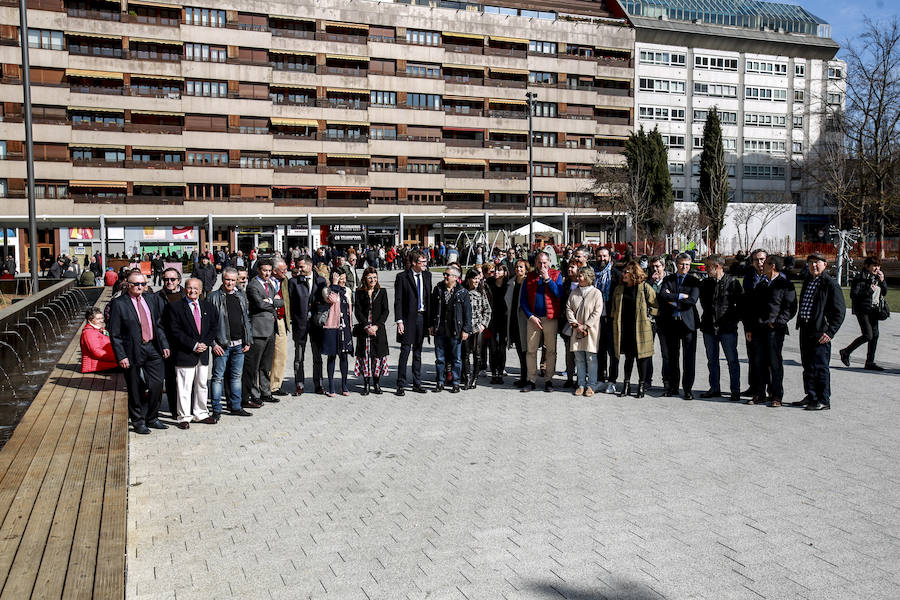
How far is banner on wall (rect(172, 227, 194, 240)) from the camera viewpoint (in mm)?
Result: 59250

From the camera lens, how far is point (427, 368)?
13.3 metres

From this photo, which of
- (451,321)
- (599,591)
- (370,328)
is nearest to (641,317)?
(451,321)

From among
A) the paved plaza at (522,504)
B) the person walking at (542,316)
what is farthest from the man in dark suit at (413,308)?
the person walking at (542,316)

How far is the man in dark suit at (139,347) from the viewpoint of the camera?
837 cm

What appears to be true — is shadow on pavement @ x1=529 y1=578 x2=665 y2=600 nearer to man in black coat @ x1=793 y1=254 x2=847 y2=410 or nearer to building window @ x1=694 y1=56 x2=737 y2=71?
man in black coat @ x1=793 y1=254 x2=847 y2=410

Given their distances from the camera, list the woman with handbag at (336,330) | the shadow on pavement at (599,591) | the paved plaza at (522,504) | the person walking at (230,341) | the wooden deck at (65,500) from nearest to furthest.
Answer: the wooden deck at (65,500) < the shadow on pavement at (599,591) < the paved plaza at (522,504) < the person walking at (230,341) < the woman with handbag at (336,330)

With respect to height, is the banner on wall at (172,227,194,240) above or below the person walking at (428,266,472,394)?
above

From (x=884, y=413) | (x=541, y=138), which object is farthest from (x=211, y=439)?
(x=541, y=138)

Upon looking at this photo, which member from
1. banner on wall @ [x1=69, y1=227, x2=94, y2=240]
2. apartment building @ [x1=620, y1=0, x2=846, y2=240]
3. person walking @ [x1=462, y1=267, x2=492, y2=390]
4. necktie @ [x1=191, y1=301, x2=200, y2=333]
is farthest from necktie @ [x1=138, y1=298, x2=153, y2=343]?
apartment building @ [x1=620, y1=0, x2=846, y2=240]

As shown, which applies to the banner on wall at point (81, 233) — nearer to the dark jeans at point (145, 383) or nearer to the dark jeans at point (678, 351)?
the dark jeans at point (145, 383)

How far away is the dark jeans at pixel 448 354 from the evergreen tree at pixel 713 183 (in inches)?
2054

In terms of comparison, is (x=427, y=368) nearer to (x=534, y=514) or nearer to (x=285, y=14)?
(x=534, y=514)

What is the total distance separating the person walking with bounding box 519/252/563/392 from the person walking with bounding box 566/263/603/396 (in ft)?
0.88

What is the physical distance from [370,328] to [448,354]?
126 cm
